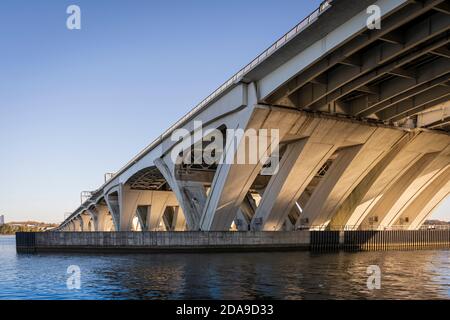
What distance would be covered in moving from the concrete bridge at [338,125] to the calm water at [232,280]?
10172 millimetres

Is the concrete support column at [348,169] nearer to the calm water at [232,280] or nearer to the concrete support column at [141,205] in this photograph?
the calm water at [232,280]

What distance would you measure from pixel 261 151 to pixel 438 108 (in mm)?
15932

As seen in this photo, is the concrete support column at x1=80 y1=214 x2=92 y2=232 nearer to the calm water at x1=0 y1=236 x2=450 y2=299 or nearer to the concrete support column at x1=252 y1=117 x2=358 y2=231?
the concrete support column at x1=252 y1=117 x2=358 y2=231

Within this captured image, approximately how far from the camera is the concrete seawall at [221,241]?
38688mm

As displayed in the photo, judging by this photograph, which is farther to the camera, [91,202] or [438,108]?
[91,202]

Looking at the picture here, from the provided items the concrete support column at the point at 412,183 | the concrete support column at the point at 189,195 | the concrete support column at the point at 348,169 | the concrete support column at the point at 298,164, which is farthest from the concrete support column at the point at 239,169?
the concrete support column at the point at 412,183

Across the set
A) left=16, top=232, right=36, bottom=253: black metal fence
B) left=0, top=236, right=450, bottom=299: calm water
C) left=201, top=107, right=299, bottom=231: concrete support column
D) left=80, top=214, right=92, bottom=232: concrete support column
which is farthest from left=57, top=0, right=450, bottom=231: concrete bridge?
left=80, top=214, right=92, bottom=232: concrete support column

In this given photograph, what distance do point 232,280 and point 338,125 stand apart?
20.5 metres

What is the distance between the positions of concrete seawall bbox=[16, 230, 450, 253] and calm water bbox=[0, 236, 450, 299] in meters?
7.65
